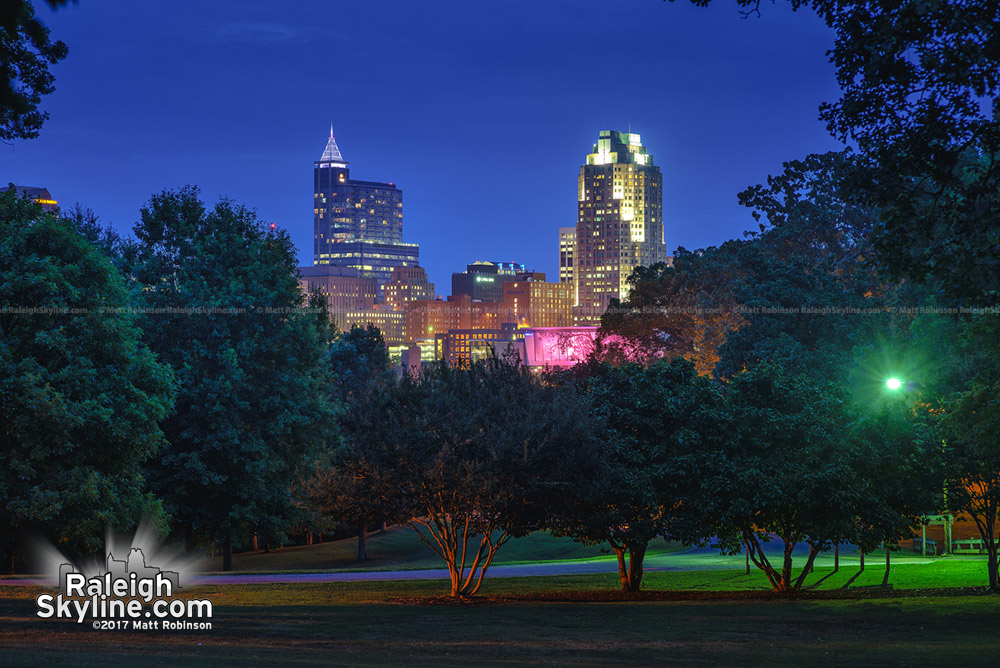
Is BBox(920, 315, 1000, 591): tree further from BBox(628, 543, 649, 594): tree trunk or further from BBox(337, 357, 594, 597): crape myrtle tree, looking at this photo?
BBox(337, 357, 594, 597): crape myrtle tree

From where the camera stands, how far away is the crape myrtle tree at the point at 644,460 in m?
26.1

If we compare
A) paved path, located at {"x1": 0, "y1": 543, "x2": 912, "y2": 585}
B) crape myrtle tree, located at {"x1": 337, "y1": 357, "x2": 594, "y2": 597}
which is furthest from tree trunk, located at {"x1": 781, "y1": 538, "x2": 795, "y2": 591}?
paved path, located at {"x1": 0, "y1": 543, "x2": 912, "y2": 585}

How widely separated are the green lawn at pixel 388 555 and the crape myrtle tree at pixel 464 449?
1893cm

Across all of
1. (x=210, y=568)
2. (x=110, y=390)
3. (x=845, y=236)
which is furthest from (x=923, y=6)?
(x=845, y=236)

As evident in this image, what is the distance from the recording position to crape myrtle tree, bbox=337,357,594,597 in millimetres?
24312

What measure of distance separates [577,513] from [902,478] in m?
8.52

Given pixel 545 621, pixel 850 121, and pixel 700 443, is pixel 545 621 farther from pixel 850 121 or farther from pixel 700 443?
pixel 850 121

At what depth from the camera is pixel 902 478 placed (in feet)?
88.5

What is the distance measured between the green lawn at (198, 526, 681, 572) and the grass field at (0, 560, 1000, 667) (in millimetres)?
18507

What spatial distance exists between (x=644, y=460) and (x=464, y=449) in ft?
17.5

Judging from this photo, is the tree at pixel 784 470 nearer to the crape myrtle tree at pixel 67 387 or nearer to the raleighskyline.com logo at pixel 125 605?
the raleighskyline.com logo at pixel 125 605

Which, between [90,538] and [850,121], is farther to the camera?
[90,538]

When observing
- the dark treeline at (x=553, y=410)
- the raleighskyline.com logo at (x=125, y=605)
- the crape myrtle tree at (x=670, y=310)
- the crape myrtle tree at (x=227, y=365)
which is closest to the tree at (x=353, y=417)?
the dark treeline at (x=553, y=410)

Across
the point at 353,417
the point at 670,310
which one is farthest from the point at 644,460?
the point at 670,310
